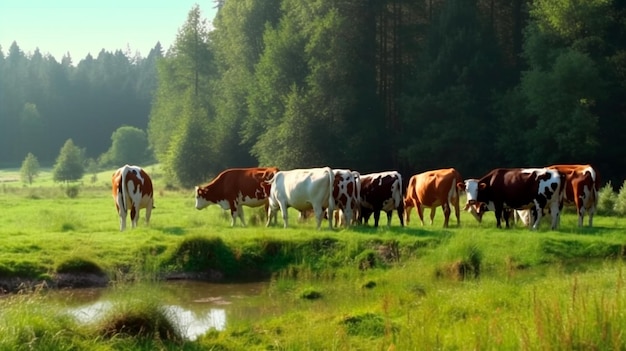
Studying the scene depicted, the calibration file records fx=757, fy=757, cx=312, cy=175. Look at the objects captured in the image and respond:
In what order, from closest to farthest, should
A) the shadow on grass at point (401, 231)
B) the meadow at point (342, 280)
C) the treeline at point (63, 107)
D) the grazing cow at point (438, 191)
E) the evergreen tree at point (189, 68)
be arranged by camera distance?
1. the meadow at point (342, 280)
2. the shadow on grass at point (401, 231)
3. the grazing cow at point (438, 191)
4. the evergreen tree at point (189, 68)
5. the treeline at point (63, 107)

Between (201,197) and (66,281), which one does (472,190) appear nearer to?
(201,197)

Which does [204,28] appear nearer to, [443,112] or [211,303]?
[443,112]

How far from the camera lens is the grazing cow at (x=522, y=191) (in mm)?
20953

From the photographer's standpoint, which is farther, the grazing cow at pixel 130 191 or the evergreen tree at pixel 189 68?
the evergreen tree at pixel 189 68

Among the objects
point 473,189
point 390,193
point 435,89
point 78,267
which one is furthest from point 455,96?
point 78,267

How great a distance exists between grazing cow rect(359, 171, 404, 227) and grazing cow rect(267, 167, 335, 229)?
173 cm

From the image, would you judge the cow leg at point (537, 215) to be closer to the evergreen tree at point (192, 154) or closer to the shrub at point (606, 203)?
the shrub at point (606, 203)

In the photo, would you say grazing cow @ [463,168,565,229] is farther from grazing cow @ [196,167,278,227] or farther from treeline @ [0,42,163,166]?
treeline @ [0,42,163,166]

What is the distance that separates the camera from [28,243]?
1770 centimetres

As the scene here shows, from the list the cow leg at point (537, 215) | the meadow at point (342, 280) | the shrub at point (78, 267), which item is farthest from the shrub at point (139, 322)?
the cow leg at point (537, 215)

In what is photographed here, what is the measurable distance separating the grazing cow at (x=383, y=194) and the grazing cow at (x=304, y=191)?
5.68ft

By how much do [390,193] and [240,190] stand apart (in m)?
4.82

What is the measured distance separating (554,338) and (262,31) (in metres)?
54.2

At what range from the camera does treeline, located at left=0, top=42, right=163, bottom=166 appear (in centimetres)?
11738
